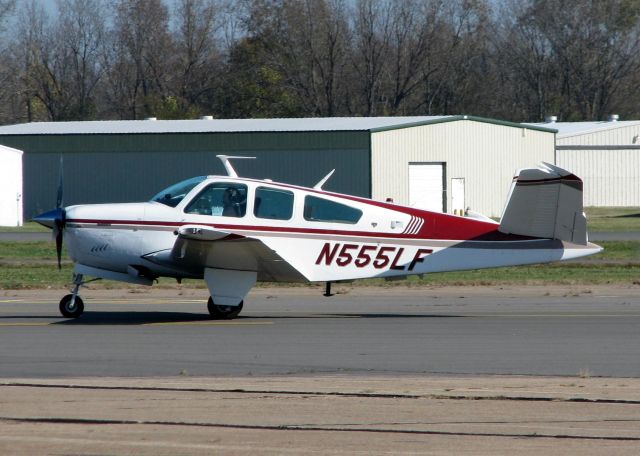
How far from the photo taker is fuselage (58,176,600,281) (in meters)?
14.8

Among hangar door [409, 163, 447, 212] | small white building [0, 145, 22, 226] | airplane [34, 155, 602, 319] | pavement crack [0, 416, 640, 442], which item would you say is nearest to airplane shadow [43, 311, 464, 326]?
airplane [34, 155, 602, 319]

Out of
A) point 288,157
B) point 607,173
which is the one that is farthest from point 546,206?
point 607,173

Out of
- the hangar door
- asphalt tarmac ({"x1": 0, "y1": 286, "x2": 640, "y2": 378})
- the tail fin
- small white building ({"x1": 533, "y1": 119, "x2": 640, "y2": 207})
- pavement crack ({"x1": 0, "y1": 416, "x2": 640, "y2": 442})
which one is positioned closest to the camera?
pavement crack ({"x1": 0, "y1": 416, "x2": 640, "y2": 442})

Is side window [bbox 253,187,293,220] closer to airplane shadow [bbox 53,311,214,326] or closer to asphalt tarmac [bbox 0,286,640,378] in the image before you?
asphalt tarmac [bbox 0,286,640,378]

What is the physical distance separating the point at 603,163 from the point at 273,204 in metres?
50.1

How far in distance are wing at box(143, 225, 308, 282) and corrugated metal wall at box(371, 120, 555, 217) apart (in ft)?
102

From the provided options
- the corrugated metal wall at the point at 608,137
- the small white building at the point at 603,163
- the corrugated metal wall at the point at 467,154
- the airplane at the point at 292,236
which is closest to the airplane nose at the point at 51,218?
the airplane at the point at 292,236

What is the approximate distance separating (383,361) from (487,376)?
1.42 metres

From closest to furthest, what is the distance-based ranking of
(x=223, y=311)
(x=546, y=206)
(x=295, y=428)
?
(x=295, y=428)
(x=546, y=206)
(x=223, y=311)

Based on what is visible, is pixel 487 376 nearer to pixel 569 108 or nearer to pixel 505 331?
pixel 505 331

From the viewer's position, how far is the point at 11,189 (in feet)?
149

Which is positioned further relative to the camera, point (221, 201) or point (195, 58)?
point (195, 58)

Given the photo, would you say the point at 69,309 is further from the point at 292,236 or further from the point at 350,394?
the point at 350,394

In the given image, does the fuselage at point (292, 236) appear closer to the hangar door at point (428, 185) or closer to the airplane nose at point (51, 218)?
the airplane nose at point (51, 218)
